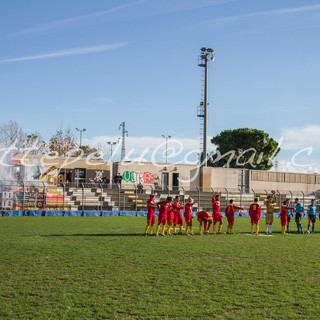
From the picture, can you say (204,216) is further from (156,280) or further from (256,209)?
(156,280)

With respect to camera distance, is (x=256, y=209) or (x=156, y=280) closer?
(x=156, y=280)

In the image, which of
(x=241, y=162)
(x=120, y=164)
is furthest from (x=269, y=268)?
(x=241, y=162)

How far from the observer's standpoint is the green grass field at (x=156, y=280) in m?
7.26

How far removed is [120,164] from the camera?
43156mm

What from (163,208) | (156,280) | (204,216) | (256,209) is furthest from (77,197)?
(156,280)

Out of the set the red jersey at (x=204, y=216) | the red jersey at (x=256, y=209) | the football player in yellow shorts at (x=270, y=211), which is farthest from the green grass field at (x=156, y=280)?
the football player in yellow shorts at (x=270, y=211)

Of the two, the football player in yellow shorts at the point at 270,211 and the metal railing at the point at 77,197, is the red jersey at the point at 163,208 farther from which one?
the metal railing at the point at 77,197

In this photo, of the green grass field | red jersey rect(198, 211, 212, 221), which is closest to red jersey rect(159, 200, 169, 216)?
red jersey rect(198, 211, 212, 221)

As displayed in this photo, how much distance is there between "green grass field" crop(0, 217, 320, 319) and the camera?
726 centimetres

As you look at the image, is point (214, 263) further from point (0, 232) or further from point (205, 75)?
point (205, 75)

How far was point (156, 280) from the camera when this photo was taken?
9.48 metres

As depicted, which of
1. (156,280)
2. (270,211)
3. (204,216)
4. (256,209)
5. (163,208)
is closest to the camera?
(156,280)

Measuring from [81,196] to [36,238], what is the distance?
18.8m

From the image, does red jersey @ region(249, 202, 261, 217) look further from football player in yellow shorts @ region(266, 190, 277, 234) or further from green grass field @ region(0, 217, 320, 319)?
green grass field @ region(0, 217, 320, 319)
